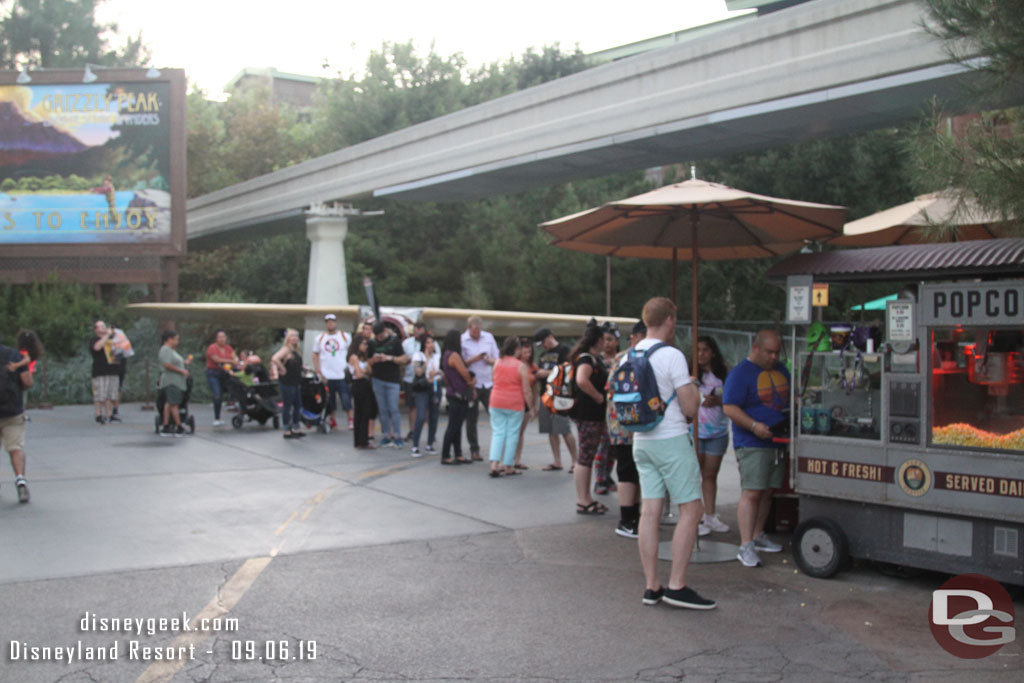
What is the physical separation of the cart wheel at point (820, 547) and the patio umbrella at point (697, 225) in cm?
173

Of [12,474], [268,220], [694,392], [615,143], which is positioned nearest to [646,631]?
[694,392]

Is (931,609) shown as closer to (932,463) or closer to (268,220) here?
(932,463)

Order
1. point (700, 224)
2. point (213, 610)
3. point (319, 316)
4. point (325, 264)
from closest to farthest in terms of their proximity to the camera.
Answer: point (213, 610), point (700, 224), point (319, 316), point (325, 264)

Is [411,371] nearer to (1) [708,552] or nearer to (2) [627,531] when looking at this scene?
(2) [627,531]

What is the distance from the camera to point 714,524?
845 centimetres

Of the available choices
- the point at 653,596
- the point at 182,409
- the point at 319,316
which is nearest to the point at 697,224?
the point at 653,596

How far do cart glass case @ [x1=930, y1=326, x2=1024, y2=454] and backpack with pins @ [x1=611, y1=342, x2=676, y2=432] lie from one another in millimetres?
1877

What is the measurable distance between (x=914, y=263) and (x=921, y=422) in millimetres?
1058

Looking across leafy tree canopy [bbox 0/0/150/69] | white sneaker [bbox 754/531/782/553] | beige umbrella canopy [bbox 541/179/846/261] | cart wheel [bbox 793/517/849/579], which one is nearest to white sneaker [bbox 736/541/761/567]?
cart wheel [bbox 793/517/849/579]

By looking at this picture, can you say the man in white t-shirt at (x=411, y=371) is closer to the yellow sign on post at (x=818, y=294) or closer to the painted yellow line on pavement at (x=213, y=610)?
the painted yellow line on pavement at (x=213, y=610)

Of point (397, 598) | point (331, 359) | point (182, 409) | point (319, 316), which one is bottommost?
point (397, 598)

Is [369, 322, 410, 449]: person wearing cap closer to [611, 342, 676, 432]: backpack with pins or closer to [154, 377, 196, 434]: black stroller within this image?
[154, 377, 196, 434]: black stroller

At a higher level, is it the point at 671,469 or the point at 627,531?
the point at 671,469

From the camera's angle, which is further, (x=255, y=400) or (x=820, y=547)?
(x=255, y=400)
